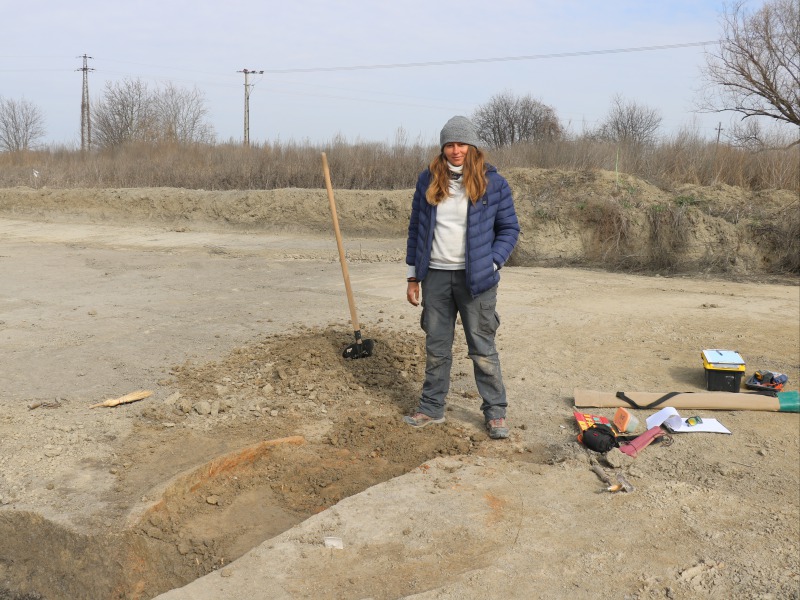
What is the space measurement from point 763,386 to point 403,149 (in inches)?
677

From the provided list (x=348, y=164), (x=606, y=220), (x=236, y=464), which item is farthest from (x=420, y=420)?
(x=348, y=164)

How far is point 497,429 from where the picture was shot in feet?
16.4

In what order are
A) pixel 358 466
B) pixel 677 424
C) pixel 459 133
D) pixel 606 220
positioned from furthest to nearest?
pixel 606 220 < pixel 677 424 < pixel 358 466 < pixel 459 133

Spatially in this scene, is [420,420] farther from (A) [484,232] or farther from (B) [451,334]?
(A) [484,232]

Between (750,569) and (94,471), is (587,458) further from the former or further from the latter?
(94,471)

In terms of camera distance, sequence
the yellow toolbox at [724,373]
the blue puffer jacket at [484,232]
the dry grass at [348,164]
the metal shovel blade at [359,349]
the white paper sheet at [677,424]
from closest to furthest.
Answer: the blue puffer jacket at [484,232]
the white paper sheet at [677,424]
the yellow toolbox at [724,373]
the metal shovel blade at [359,349]
the dry grass at [348,164]

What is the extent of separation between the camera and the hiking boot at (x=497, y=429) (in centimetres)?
498

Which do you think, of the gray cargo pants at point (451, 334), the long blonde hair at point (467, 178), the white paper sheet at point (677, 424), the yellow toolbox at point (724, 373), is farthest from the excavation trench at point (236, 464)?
the yellow toolbox at point (724, 373)

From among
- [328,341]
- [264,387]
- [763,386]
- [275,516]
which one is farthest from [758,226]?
[275,516]

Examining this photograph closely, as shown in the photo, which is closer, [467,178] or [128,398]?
[467,178]

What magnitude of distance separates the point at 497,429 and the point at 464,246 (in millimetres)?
1229

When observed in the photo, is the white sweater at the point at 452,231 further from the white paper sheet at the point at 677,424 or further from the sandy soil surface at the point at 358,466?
the white paper sheet at the point at 677,424

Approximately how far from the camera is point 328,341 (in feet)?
21.9

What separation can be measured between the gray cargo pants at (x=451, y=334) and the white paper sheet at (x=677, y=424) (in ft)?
3.53
